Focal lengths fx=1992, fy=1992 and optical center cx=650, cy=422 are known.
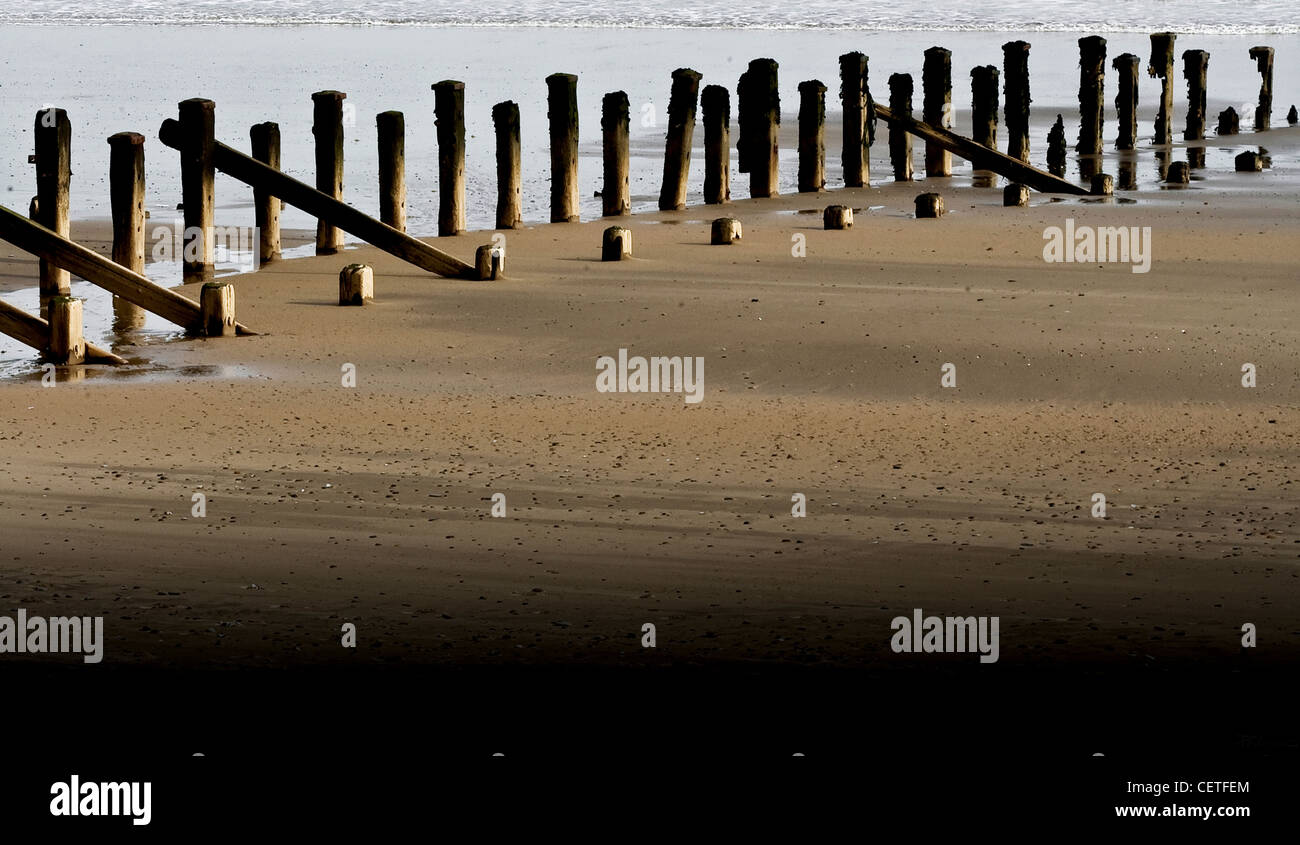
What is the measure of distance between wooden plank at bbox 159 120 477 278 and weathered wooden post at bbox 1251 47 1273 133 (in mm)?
15545

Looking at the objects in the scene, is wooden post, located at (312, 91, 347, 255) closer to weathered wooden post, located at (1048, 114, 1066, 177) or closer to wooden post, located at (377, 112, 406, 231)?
wooden post, located at (377, 112, 406, 231)

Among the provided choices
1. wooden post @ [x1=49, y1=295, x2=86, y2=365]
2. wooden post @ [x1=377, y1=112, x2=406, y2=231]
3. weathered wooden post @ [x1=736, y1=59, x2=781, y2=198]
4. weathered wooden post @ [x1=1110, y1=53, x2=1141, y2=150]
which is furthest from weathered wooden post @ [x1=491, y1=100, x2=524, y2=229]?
weathered wooden post @ [x1=1110, y1=53, x2=1141, y2=150]

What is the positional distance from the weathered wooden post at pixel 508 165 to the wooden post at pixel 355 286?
3.94 metres

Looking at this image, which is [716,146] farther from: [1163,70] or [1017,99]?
[1163,70]

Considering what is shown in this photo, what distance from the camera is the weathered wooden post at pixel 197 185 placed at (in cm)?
1419

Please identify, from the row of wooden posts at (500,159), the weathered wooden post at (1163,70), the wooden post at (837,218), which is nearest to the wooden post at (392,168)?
the row of wooden posts at (500,159)

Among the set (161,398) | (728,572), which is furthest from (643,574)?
(161,398)

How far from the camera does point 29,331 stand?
34.9 feet

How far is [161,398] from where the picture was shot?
9625mm

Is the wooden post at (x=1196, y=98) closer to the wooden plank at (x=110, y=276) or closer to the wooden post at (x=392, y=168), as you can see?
the wooden post at (x=392, y=168)

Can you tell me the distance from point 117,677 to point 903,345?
19.8 ft

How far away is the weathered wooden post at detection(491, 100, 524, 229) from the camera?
16.3m
